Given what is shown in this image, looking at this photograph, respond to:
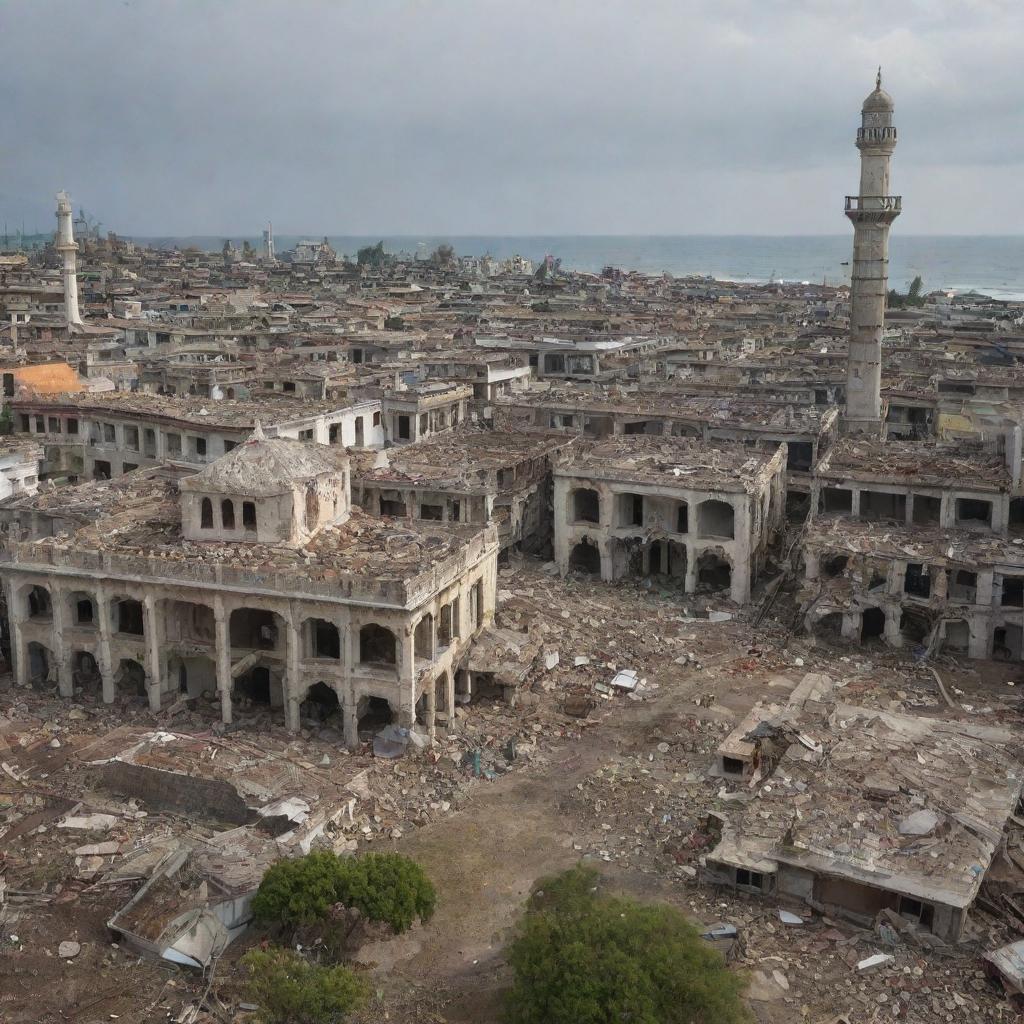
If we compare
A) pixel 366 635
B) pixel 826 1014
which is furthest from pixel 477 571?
pixel 826 1014

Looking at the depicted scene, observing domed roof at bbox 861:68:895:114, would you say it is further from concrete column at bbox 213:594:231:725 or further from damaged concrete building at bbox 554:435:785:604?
concrete column at bbox 213:594:231:725

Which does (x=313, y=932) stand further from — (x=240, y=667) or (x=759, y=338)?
(x=759, y=338)

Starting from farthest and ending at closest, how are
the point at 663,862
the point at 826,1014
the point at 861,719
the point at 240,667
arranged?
1. the point at 240,667
2. the point at 861,719
3. the point at 663,862
4. the point at 826,1014

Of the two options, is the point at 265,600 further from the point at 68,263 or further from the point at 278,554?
the point at 68,263

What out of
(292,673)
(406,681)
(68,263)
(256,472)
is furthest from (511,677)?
(68,263)

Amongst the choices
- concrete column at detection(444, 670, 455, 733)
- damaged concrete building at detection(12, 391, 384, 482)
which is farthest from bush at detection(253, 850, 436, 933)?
damaged concrete building at detection(12, 391, 384, 482)
